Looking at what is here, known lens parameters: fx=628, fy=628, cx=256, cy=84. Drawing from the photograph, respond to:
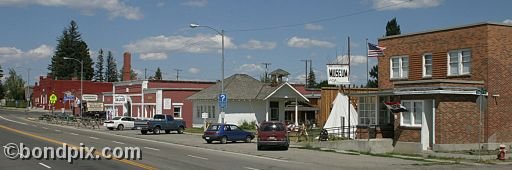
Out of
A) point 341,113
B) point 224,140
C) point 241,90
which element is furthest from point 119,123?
point 341,113

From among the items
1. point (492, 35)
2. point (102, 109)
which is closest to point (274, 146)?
point (492, 35)

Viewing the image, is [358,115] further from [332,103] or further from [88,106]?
[88,106]

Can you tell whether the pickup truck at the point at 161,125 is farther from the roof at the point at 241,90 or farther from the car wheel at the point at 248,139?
the car wheel at the point at 248,139

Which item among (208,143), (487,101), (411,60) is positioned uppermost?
(411,60)

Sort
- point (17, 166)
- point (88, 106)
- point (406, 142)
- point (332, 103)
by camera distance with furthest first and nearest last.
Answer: point (88, 106) → point (332, 103) → point (406, 142) → point (17, 166)

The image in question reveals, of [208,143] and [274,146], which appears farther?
[208,143]

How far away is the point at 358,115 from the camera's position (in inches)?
1591

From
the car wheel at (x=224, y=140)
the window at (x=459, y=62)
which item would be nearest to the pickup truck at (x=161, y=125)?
the car wheel at (x=224, y=140)

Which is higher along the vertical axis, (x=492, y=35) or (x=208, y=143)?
(x=492, y=35)

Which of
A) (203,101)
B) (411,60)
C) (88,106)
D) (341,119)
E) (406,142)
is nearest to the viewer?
(406,142)

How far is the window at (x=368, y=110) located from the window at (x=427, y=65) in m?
3.59

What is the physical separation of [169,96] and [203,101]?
22.9ft

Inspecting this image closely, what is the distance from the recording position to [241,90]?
62.1 meters

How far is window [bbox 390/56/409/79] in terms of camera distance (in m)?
40.9
